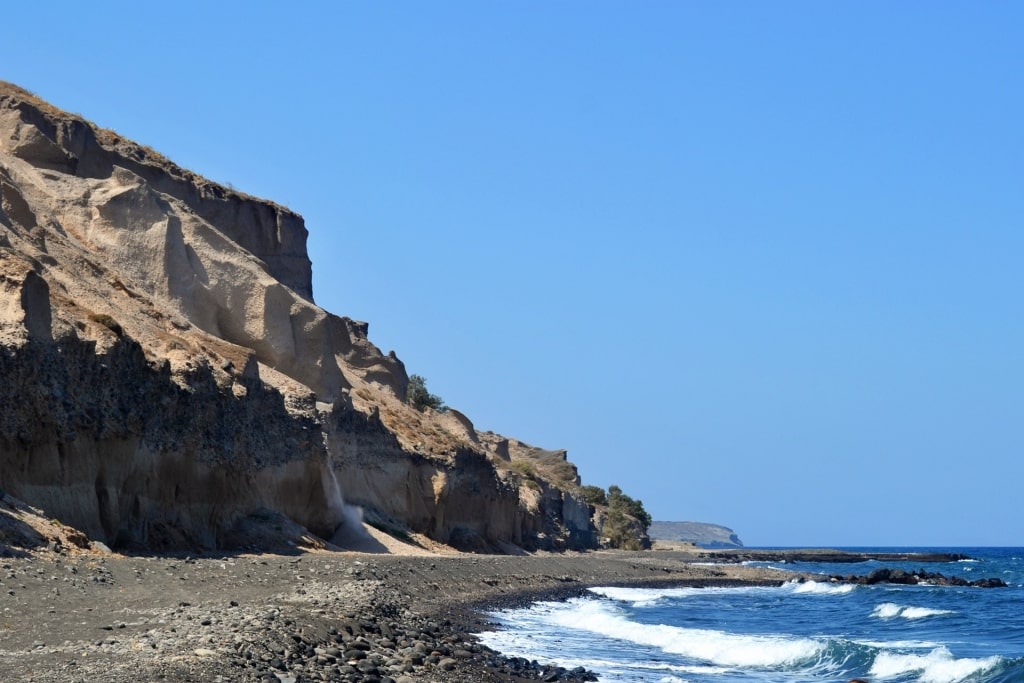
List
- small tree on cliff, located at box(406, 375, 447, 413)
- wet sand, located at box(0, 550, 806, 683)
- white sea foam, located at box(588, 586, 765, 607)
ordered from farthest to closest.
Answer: small tree on cliff, located at box(406, 375, 447, 413)
white sea foam, located at box(588, 586, 765, 607)
wet sand, located at box(0, 550, 806, 683)

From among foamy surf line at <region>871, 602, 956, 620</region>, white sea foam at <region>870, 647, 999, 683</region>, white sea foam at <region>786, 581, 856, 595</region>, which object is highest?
white sea foam at <region>786, 581, 856, 595</region>

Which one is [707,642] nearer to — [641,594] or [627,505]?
[641,594]

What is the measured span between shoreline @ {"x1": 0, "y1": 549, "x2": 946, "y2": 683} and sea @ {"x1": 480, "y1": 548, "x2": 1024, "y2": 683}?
1.78 metres

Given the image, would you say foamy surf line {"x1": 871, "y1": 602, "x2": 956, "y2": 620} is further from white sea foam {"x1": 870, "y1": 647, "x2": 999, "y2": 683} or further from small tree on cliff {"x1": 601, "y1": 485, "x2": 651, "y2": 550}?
small tree on cliff {"x1": 601, "y1": 485, "x2": 651, "y2": 550}

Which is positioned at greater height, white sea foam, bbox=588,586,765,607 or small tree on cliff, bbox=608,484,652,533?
small tree on cliff, bbox=608,484,652,533

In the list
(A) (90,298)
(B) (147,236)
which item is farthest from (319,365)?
(A) (90,298)

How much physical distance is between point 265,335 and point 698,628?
A: 811 inches

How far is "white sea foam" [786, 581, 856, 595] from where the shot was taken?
168 feet

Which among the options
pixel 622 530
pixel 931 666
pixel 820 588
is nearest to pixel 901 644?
pixel 931 666

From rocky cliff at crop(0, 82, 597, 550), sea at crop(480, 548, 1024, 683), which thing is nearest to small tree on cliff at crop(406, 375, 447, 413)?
rocky cliff at crop(0, 82, 597, 550)

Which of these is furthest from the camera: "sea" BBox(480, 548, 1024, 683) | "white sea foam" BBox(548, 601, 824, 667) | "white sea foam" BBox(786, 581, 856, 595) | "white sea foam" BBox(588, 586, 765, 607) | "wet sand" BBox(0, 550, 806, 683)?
"white sea foam" BBox(786, 581, 856, 595)

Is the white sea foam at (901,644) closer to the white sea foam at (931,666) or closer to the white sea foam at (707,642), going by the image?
the white sea foam at (707,642)

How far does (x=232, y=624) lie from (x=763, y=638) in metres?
15.5

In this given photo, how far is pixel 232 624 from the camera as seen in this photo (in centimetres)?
1516
